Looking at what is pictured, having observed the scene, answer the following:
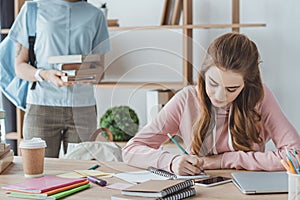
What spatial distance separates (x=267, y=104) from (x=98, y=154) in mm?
629

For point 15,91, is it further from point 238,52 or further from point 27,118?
point 238,52

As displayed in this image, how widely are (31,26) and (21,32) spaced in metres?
0.06

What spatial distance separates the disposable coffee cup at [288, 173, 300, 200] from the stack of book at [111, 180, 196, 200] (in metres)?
0.26

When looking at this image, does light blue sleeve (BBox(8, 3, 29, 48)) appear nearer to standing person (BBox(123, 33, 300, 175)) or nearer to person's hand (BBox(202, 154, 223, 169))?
standing person (BBox(123, 33, 300, 175))

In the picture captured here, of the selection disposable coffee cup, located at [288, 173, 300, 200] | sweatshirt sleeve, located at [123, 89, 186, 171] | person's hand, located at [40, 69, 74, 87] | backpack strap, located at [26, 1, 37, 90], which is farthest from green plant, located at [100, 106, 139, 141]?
backpack strap, located at [26, 1, 37, 90]

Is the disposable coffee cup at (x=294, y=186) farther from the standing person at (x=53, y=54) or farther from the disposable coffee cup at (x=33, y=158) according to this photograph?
the standing person at (x=53, y=54)

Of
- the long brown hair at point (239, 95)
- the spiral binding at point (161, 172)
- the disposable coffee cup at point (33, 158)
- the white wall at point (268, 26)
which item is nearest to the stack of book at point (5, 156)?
the disposable coffee cup at point (33, 158)

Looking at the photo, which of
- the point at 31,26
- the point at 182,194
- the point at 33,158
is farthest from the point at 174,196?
the point at 31,26

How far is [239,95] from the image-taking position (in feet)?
6.29

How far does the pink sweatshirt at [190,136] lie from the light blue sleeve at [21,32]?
1073 millimetres

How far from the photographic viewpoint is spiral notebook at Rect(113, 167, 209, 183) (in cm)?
166

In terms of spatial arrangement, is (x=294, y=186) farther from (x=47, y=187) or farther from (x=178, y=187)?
(x=47, y=187)

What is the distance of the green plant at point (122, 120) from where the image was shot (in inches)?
70.5

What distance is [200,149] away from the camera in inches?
72.0
